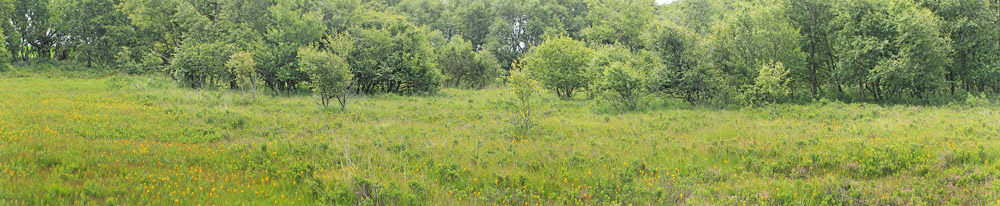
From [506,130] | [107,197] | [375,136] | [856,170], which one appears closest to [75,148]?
[107,197]

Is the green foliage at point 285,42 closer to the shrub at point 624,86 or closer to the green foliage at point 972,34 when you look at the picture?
the shrub at point 624,86

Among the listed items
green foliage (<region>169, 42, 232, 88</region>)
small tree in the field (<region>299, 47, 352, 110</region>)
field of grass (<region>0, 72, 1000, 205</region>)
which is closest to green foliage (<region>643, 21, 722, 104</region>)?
field of grass (<region>0, 72, 1000, 205</region>)

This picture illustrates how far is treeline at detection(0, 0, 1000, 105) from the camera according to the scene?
2030 centimetres

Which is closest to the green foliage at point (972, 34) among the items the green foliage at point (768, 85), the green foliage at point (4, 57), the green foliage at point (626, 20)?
the green foliage at point (768, 85)

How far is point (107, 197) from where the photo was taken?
5.82 meters

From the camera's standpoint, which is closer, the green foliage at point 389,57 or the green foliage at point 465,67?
the green foliage at point 389,57

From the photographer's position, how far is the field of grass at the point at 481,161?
6309mm

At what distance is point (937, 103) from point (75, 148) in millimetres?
29509

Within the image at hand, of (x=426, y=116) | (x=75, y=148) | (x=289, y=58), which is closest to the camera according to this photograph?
(x=75, y=148)

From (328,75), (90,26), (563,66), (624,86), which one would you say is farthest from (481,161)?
(90,26)

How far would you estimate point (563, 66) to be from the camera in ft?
94.0

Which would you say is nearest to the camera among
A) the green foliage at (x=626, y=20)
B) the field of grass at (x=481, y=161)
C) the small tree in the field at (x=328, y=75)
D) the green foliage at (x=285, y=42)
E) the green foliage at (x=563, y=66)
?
the field of grass at (x=481, y=161)

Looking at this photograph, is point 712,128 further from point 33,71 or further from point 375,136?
point 33,71

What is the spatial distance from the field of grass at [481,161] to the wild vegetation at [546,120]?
0.18 ft
